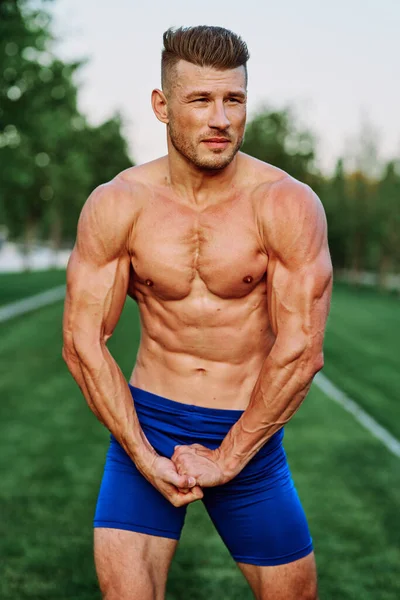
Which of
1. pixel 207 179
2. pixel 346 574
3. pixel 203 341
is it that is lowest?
pixel 346 574

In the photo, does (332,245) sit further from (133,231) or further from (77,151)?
(133,231)

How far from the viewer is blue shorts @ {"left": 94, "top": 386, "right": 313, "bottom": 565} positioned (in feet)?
10.8

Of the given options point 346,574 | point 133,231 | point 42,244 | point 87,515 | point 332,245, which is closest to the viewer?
point 133,231

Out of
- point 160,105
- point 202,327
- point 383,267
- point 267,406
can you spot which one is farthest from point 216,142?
point 383,267

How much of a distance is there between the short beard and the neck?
87 millimetres

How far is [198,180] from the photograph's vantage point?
3268 mm

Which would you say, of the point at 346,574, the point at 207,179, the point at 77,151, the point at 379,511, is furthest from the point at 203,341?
the point at 77,151

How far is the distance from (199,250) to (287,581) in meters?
1.23

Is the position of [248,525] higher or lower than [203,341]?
lower

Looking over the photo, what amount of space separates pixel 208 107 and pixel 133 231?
20.6 inches

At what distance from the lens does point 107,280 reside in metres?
3.21

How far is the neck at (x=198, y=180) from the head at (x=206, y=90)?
0.42 feet

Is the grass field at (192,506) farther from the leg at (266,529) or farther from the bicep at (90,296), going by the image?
the bicep at (90,296)

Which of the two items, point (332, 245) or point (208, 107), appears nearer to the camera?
point (208, 107)
